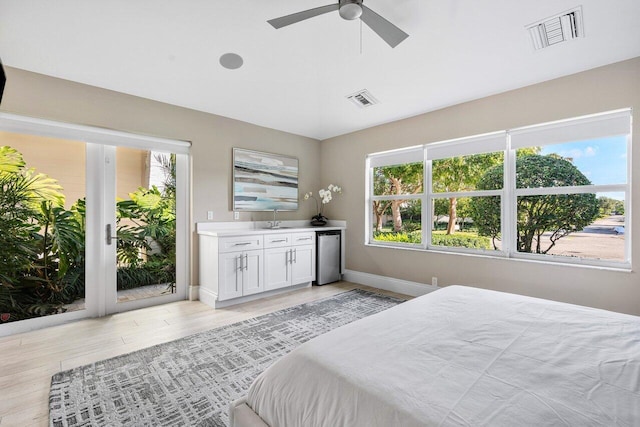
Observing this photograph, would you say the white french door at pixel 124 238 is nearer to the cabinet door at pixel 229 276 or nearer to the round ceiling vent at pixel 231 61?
the cabinet door at pixel 229 276

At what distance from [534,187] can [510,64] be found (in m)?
1.28

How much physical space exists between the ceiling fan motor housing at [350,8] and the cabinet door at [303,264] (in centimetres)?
292

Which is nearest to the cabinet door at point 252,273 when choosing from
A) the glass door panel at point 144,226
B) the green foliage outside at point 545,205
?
the glass door panel at point 144,226

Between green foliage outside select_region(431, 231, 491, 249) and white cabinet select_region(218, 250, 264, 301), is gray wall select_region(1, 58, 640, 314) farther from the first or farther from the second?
white cabinet select_region(218, 250, 264, 301)

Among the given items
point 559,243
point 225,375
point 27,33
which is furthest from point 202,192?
point 559,243

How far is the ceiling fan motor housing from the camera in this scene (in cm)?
203

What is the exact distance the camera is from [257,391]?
119 cm

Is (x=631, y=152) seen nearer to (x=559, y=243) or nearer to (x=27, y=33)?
(x=559, y=243)

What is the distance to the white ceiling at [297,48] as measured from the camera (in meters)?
2.37

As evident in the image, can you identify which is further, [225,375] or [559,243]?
[559,243]

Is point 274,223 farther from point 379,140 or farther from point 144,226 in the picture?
point 379,140

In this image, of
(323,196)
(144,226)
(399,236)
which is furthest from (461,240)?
(144,226)

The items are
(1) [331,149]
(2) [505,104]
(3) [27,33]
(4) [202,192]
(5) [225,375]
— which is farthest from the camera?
(1) [331,149]

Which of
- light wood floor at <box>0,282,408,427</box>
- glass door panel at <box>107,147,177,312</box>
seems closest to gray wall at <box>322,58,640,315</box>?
light wood floor at <box>0,282,408,427</box>
